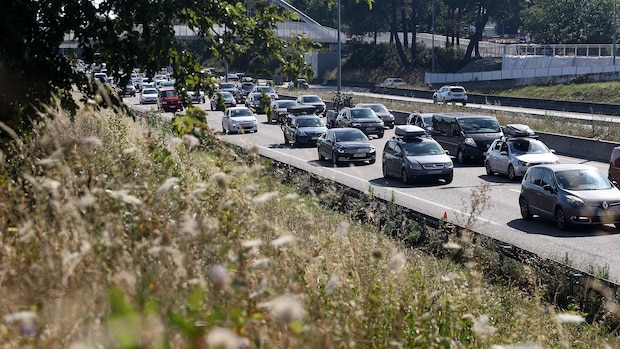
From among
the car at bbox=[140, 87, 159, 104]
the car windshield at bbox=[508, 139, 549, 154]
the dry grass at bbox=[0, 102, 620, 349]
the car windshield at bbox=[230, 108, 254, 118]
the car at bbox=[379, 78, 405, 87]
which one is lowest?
the car at bbox=[379, 78, 405, 87]

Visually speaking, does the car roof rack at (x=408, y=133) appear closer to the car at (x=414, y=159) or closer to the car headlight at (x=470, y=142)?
the car at (x=414, y=159)

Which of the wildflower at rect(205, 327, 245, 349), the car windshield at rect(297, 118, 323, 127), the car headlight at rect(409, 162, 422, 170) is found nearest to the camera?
the wildflower at rect(205, 327, 245, 349)

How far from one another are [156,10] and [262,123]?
149 feet

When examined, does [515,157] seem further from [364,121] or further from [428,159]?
[364,121]

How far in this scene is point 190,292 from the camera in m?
5.15

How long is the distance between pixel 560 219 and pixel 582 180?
139 cm

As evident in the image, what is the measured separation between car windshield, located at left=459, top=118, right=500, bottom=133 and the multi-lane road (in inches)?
69.0

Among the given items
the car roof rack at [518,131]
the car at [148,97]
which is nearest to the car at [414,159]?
the car roof rack at [518,131]

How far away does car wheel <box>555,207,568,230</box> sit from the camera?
64.7ft

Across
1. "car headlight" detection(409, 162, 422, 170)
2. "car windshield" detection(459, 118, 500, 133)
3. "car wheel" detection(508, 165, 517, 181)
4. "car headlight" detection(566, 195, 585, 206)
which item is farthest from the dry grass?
"car windshield" detection(459, 118, 500, 133)

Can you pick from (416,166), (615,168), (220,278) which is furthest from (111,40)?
(416,166)

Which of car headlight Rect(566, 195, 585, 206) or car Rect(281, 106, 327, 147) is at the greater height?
→ car headlight Rect(566, 195, 585, 206)

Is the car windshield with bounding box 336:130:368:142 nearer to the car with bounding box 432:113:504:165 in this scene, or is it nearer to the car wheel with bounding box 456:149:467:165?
the car with bounding box 432:113:504:165

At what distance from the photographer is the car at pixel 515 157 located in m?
28.7
